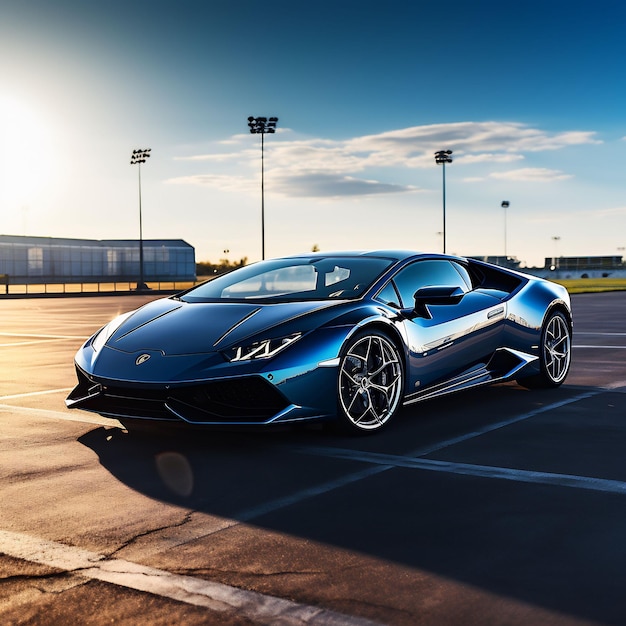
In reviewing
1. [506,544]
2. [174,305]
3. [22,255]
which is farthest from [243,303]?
[22,255]

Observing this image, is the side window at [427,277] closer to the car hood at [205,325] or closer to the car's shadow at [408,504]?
the car hood at [205,325]

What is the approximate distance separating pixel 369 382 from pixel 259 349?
977 millimetres

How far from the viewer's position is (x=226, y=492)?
4.85 meters

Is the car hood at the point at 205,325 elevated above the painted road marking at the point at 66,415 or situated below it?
above

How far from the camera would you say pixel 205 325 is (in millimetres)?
6328

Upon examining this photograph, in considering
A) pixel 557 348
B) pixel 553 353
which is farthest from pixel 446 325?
pixel 557 348

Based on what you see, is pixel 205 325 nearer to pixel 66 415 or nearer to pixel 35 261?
pixel 66 415

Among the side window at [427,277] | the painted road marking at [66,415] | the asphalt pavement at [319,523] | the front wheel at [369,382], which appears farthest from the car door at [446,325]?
the painted road marking at [66,415]

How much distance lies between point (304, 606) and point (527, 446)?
3172 mm

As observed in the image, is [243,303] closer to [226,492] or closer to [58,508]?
[226,492]

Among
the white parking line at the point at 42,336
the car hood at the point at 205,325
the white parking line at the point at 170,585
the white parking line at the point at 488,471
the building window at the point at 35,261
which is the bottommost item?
the white parking line at the point at 170,585

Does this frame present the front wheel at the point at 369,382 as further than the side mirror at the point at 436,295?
No

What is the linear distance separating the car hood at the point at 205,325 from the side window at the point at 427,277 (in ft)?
2.69

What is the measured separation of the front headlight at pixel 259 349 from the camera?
5.87m
